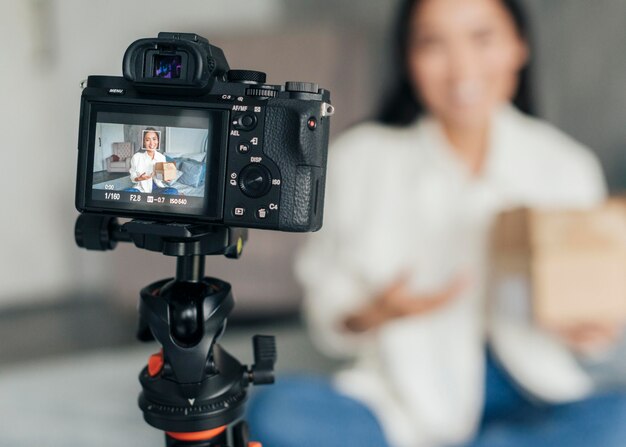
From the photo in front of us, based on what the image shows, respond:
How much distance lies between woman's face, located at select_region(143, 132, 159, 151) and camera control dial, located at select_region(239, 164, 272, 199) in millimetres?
66

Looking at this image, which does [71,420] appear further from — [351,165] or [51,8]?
[51,8]

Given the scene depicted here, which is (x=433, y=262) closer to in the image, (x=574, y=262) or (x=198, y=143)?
(x=574, y=262)

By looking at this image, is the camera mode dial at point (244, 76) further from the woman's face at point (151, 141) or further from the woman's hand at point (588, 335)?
the woman's hand at point (588, 335)

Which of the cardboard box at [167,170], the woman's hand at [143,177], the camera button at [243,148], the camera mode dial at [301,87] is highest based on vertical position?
the camera mode dial at [301,87]

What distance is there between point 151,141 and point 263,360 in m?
0.19

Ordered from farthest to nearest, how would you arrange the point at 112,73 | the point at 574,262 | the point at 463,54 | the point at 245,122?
the point at 112,73
the point at 463,54
the point at 574,262
the point at 245,122

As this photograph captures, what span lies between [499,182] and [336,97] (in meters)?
0.78

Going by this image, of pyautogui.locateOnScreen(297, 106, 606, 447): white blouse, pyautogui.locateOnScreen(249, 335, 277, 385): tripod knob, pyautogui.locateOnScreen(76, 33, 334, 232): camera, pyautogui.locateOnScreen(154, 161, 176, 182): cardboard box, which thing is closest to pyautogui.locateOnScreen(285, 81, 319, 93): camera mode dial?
pyautogui.locateOnScreen(76, 33, 334, 232): camera

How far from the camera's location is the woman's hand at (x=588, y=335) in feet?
4.36

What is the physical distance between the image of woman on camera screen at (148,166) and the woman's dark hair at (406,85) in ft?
3.57

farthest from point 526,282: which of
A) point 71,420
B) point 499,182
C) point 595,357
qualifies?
point 71,420

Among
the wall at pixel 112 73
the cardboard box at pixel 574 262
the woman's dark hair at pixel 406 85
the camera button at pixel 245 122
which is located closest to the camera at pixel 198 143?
the camera button at pixel 245 122

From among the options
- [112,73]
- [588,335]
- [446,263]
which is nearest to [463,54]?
[446,263]

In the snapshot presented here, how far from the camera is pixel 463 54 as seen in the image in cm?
142
